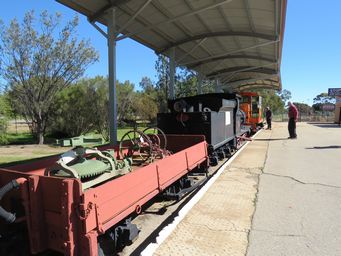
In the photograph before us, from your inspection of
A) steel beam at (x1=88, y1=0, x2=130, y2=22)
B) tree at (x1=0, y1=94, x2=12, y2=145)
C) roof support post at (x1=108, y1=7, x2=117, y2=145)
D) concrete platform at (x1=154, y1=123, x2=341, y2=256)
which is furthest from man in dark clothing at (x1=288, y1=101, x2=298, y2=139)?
tree at (x1=0, y1=94, x2=12, y2=145)

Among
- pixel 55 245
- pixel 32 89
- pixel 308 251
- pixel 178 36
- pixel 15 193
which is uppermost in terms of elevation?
pixel 178 36

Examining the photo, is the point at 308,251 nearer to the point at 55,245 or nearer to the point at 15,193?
the point at 55,245

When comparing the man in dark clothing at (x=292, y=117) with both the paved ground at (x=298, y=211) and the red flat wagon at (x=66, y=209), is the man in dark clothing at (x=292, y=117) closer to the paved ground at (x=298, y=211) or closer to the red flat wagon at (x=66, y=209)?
the paved ground at (x=298, y=211)

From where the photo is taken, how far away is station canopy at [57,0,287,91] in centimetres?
1172

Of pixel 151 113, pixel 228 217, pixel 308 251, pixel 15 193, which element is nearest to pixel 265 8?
pixel 228 217

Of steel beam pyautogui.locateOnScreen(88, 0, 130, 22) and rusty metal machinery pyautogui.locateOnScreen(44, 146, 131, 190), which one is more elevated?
steel beam pyautogui.locateOnScreen(88, 0, 130, 22)

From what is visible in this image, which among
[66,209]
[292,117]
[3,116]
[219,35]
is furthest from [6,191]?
[292,117]

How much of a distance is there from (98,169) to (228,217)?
95.8 inches

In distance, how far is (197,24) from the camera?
1516 centimetres

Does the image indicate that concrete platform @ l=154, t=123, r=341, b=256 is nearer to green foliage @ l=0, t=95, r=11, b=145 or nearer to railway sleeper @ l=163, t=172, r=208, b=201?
railway sleeper @ l=163, t=172, r=208, b=201

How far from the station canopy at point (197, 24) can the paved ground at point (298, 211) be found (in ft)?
18.0

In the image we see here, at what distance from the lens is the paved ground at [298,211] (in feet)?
14.9

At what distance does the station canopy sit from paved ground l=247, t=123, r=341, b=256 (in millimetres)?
5486

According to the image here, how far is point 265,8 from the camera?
12.4m
